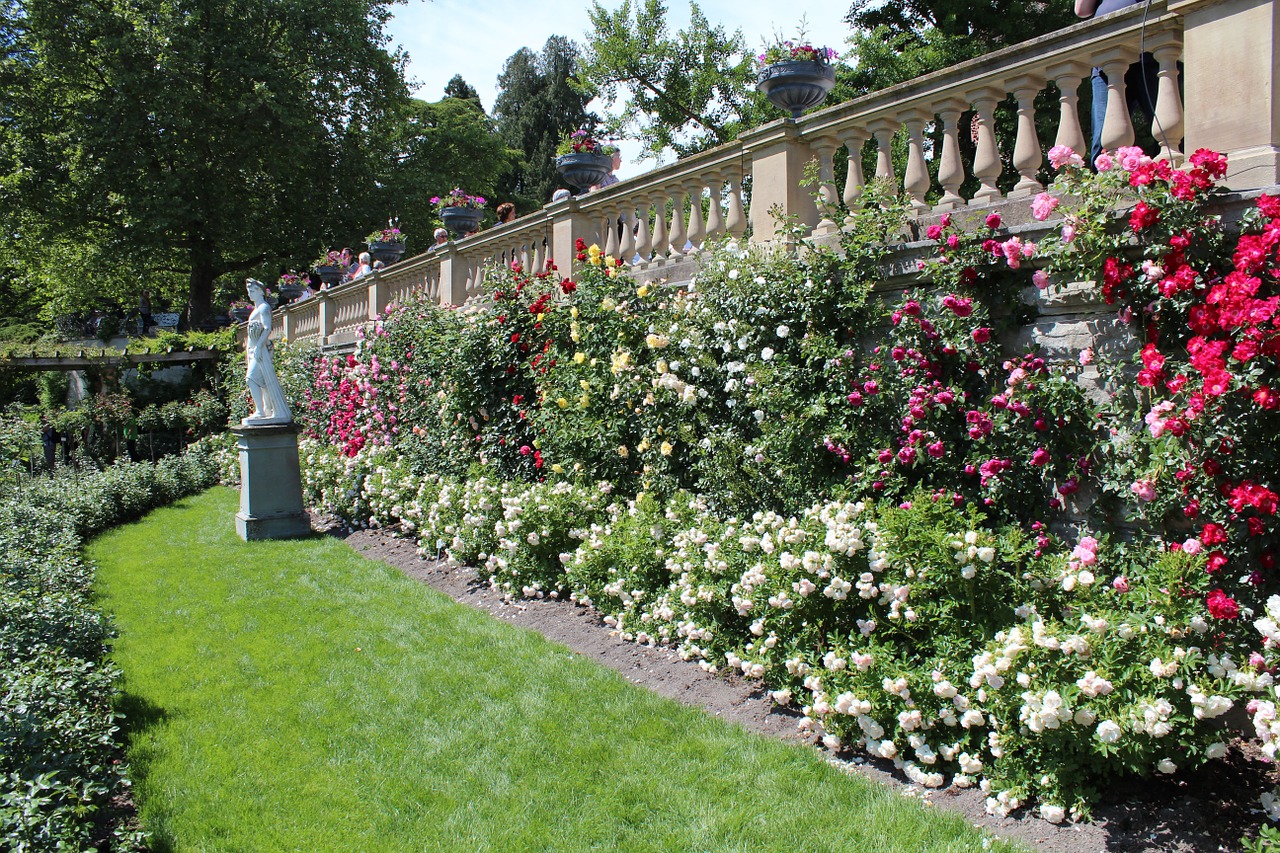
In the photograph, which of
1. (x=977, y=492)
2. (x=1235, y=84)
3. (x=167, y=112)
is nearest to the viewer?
(x=1235, y=84)

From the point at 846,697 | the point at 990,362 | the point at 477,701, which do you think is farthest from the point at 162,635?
the point at 990,362

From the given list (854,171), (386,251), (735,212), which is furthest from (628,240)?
(386,251)

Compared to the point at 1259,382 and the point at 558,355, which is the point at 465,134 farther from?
the point at 1259,382

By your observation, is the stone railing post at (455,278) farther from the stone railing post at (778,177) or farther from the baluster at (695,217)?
the stone railing post at (778,177)

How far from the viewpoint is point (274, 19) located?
23797mm

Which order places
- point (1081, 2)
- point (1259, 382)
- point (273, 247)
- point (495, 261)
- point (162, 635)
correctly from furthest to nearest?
point (273, 247) → point (495, 261) → point (162, 635) → point (1081, 2) → point (1259, 382)

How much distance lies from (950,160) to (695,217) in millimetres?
2209

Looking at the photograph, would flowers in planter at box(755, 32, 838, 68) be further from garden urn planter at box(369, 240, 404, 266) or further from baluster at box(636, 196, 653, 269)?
garden urn planter at box(369, 240, 404, 266)

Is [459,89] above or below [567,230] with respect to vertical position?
above

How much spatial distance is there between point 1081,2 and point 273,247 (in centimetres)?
2503

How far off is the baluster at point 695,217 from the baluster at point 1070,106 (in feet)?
9.21

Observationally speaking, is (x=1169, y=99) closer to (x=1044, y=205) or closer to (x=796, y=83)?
(x=1044, y=205)

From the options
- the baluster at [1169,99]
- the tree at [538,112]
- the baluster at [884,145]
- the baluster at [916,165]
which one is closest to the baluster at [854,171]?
the baluster at [884,145]

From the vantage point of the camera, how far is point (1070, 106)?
169 inches
